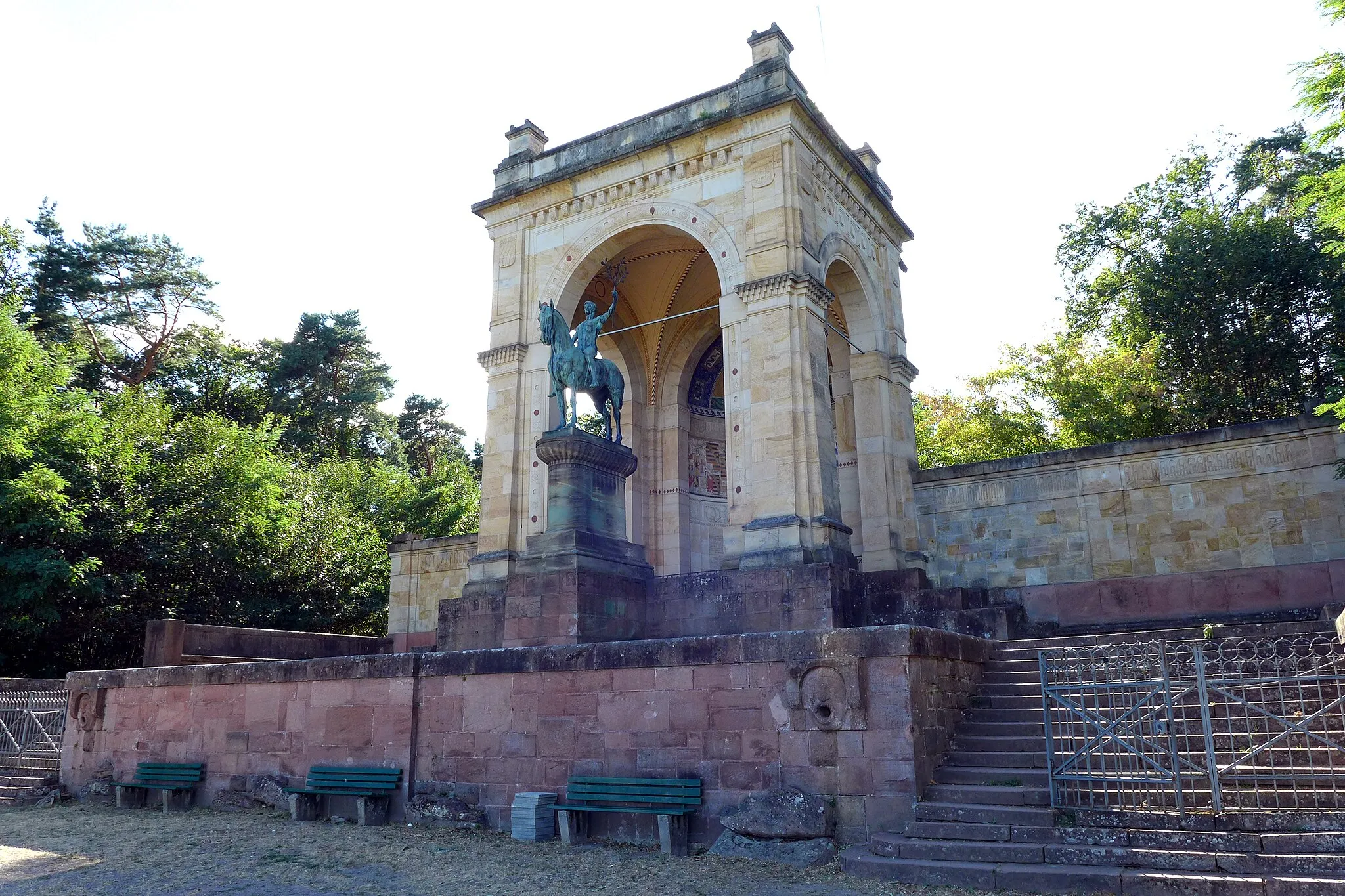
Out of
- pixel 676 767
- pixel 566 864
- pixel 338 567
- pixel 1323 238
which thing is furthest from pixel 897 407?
pixel 338 567

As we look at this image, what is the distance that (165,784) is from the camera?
12109 mm

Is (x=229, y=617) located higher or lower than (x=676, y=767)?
higher

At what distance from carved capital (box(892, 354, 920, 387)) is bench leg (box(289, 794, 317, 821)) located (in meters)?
12.2

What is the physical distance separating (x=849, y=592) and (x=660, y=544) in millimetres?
6863

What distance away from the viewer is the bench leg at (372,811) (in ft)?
33.8

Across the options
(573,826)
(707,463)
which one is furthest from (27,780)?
(707,463)

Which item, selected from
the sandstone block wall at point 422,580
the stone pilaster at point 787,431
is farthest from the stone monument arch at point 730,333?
the sandstone block wall at point 422,580

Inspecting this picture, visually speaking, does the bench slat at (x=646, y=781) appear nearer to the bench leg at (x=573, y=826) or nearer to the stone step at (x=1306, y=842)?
the bench leg at (x=573, y=826)

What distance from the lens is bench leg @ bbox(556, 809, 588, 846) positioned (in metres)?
9.04

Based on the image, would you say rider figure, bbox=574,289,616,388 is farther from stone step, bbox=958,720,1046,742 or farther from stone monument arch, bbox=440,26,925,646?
stone step, bbox=958,720,1046,742

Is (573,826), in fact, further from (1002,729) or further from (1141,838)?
(1141,838)

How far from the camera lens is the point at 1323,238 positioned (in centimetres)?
1805

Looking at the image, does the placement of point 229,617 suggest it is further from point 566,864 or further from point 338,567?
point 566,864

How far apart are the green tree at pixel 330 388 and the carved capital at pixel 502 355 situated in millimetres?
22315
